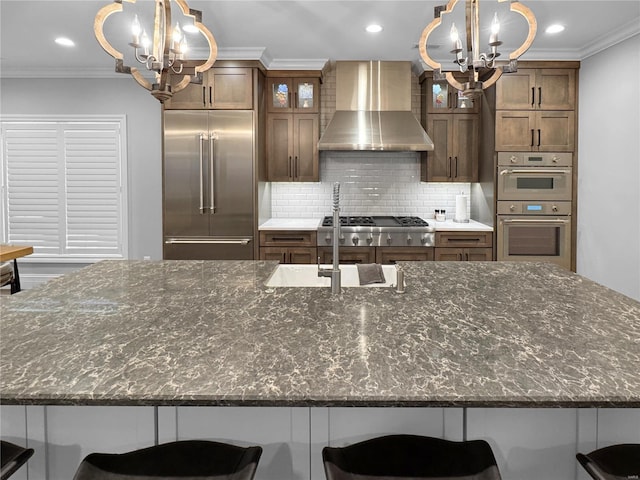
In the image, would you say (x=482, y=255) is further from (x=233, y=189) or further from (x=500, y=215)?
(x=233, y=189)

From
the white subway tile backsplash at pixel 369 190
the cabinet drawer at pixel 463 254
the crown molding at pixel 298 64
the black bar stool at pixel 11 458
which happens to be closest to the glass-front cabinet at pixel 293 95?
the crown molding at pixel 298 64

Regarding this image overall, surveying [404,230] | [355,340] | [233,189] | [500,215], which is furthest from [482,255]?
[355,340]

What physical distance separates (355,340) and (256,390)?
1.30ft

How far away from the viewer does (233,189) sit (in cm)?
449

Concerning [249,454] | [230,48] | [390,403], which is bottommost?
[249,454]

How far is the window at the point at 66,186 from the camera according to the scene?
5332mm

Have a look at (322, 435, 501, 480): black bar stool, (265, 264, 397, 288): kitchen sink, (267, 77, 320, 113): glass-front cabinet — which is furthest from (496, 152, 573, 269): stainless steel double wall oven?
(322, 435, 501, 480): black bar stool

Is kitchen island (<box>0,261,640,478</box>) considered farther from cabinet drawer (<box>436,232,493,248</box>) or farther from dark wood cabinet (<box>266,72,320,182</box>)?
dark wood cabinet (<box>266,72,320,182</box>)

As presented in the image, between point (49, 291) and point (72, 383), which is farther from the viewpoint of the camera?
point (49, 291)

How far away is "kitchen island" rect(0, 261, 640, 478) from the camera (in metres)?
1.02

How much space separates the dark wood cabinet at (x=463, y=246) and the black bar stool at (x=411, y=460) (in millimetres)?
3436

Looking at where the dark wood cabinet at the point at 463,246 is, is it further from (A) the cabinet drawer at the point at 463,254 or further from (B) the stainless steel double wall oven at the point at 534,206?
(B) the stainless steel double wall oven at the point at 534,206

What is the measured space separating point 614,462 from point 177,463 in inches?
42.3

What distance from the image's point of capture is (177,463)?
113 centimetres
